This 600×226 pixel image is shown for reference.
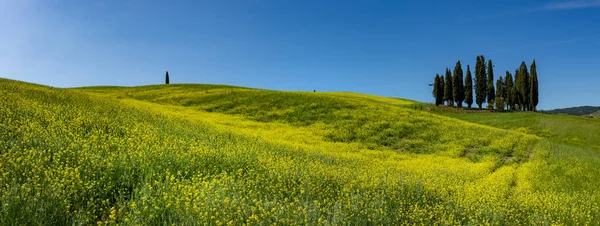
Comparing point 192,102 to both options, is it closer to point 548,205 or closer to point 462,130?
point 462,130

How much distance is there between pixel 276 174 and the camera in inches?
421

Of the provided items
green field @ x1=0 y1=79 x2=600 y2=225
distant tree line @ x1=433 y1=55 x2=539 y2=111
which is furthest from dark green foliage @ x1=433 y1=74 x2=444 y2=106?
green field @ x1=0 y1=79 x2=600 y2=225

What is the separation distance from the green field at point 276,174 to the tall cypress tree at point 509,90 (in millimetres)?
54274

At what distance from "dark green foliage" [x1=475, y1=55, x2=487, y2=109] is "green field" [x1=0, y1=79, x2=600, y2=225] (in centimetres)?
4623

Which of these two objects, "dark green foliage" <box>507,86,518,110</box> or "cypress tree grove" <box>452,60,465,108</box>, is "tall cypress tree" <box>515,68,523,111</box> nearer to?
"dark green foliage" <box>507,86,518,110</box>

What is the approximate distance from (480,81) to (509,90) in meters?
12.5

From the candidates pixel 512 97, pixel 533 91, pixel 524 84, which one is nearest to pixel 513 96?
pixel 512 97

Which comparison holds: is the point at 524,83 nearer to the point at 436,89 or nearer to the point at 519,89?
the point at 519,89

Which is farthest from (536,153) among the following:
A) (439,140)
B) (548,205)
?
(548,205)

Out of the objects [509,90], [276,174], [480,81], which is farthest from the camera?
[509,90]

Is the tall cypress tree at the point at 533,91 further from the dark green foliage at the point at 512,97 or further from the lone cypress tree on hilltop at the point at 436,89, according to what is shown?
the lone cypress tree on hilltop at the point at 436,89

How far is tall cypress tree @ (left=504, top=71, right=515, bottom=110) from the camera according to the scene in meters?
81.0

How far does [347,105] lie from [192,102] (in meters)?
17.3

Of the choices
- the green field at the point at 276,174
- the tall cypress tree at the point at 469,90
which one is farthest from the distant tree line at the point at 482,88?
the green field at the point at 276,174
